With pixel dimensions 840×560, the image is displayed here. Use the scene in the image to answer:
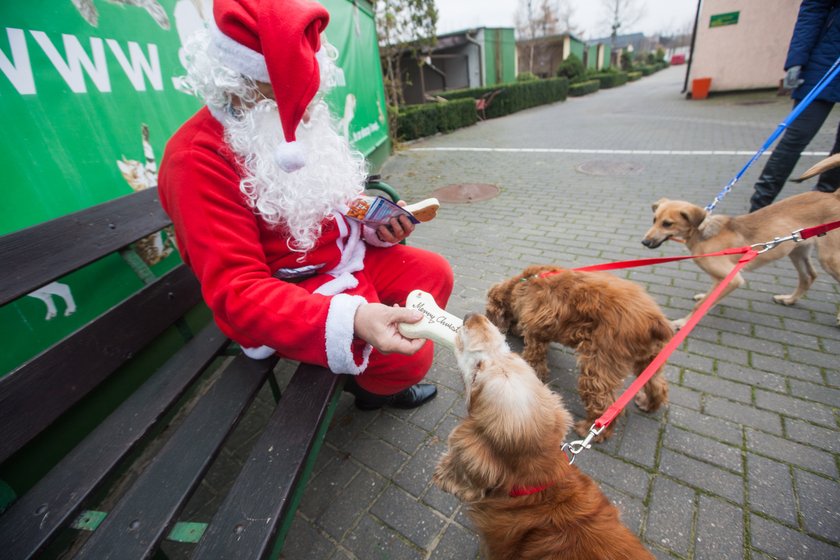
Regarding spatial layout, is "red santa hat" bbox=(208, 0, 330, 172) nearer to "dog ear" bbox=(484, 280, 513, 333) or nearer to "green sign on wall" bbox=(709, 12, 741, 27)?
"dog ear" bbox=(484, 280, 513, 333)

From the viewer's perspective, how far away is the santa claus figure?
58.7 inches

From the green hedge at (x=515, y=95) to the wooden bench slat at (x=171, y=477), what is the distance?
788 inches

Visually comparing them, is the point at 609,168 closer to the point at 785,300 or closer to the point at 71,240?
the point at 785,300

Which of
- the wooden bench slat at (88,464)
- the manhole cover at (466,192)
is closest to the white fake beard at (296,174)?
the wooden bench slat at (88,464)

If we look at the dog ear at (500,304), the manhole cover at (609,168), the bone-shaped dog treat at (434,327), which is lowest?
the manhole cover at (609,168)

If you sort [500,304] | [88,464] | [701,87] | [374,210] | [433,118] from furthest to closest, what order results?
1. [701,87]
2. [433,118]
3. [500,304]
4. [374,210]
5. [88,464]

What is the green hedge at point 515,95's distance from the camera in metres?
19.2

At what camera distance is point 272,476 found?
1.39m

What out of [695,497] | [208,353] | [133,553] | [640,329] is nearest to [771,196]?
[640,329]

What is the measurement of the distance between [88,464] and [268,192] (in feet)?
4.33

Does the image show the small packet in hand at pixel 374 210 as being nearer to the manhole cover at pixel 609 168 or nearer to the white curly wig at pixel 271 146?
the white curly wig at pixel 271 146

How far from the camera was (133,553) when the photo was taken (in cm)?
119

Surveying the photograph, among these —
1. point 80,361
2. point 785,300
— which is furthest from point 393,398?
point 785,300

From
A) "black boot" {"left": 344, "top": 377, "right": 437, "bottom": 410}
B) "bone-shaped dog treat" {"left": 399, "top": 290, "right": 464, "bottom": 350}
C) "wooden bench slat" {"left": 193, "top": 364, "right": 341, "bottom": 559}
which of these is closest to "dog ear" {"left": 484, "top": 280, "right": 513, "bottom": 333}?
"black boot" {"left": 344, "top": 377, "right": 437, "bottom": 410}
